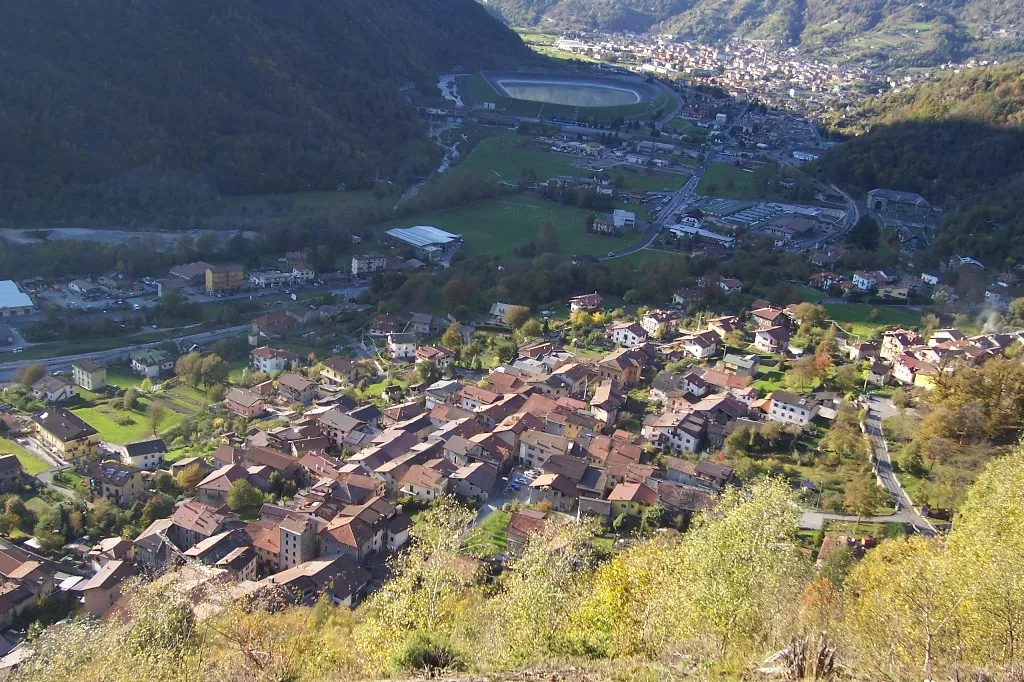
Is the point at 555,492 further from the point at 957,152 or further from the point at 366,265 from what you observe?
the point at 957,152

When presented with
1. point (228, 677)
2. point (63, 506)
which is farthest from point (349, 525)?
point (228, 677)

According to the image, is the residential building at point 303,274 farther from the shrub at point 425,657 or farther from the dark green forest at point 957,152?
the shrub at point 425,657

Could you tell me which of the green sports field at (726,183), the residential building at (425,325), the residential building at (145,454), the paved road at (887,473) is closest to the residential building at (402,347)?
the residential building at (425,325)

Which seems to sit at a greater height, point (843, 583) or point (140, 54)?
point (140, 54)

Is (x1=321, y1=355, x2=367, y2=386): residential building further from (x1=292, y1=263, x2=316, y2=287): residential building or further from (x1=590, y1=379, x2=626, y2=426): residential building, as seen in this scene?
(x1=292, y1=263, x2=316, y2=287): residential building

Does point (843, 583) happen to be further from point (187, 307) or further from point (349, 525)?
point (187, 307)

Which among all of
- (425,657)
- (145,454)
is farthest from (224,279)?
(425,657)
